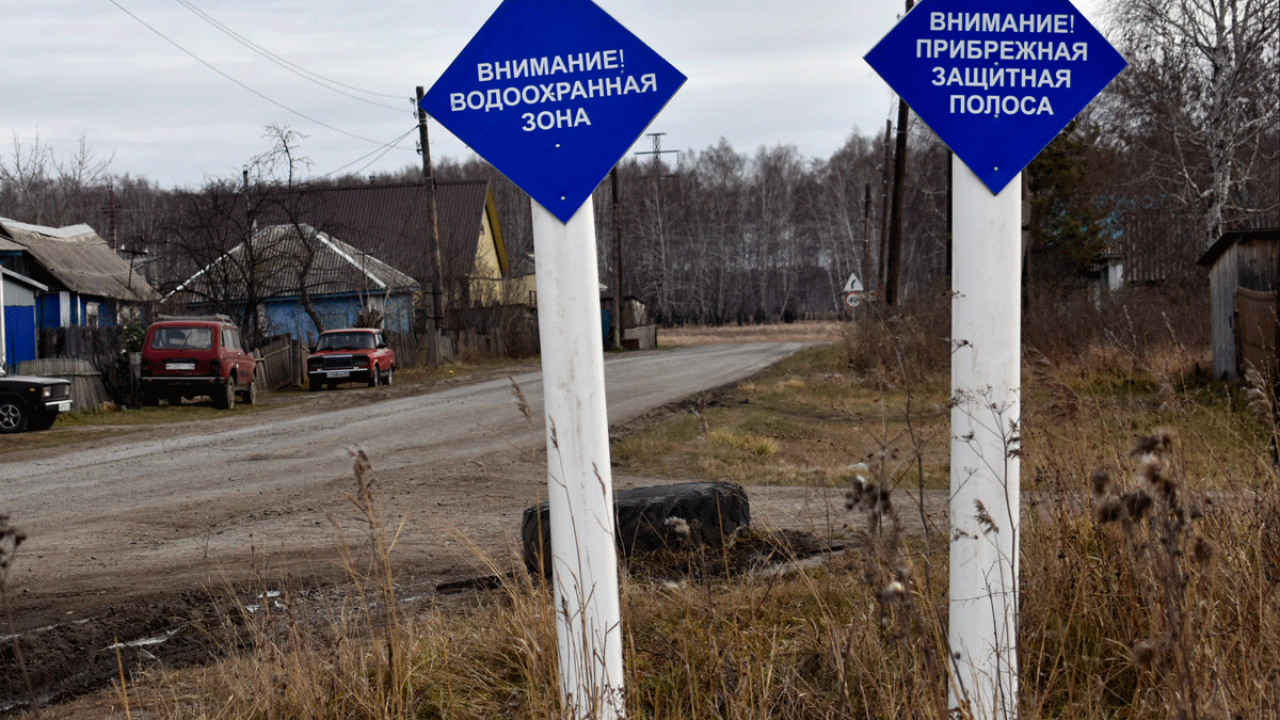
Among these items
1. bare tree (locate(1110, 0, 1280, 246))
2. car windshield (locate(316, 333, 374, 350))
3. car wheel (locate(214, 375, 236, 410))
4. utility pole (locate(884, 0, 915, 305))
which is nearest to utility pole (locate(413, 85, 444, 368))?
car windshield (locate(316, 333, 374, 350))

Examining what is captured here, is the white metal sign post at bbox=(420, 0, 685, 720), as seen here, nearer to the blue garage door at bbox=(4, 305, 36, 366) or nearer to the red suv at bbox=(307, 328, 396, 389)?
the red suv at bbox=(307, 328, 396, 389)

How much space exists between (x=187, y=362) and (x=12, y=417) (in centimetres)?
429

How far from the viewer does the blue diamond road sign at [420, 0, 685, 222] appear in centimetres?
266

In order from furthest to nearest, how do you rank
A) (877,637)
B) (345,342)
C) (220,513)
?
(345,342)
(220,513)
(877,637)

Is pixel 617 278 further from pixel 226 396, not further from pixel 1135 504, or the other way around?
pixel 1135 504

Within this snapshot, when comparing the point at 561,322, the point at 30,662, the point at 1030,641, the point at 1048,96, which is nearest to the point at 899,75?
the point at 1048,96

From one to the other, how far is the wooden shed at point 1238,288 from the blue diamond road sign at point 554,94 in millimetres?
13703

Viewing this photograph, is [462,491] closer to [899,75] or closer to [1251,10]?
[899,75]

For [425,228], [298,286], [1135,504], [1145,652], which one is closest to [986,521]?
[1135,504]

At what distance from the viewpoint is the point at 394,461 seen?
11.6m

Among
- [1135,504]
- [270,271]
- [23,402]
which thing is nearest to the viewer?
[1135,504]

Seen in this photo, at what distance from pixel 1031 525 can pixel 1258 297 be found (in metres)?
12.1

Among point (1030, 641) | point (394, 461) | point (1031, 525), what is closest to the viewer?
point (1030, 641)

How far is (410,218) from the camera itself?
48.4 metres
